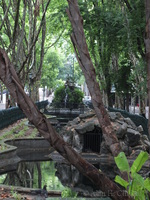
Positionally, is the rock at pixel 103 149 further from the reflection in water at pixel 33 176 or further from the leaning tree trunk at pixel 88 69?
the leaning tree trunk at pixel 88 69

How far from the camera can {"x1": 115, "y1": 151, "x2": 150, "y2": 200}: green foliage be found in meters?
4.07

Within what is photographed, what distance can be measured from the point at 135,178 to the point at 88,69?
150 cm

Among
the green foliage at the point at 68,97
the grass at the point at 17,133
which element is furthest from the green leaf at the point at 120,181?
the green foliage at the point at 68,97

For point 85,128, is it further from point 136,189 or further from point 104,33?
point 136,189

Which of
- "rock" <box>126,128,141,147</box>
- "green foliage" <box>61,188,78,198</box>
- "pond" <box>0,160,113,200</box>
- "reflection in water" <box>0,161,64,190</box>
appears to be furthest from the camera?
"rock" <box>126,128,141,147</box>

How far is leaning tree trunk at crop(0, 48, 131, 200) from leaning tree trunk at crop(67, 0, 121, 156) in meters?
0.50

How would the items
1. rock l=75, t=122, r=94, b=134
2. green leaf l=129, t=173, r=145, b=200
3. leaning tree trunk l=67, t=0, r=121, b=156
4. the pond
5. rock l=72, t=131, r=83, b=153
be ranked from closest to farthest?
green leaf l=129, t=173, r=145, b=200 → leaning tree trunk l=67, t=0, r=121, b=156 → the pond → rock l=75, t=122, r=94, b=134 → rock l=72, t=131, r=83, b=153

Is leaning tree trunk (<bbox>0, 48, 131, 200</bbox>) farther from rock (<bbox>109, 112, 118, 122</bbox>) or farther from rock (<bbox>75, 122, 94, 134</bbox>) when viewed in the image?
rock (<bbox>109, 112, 118, 122</bbox>)

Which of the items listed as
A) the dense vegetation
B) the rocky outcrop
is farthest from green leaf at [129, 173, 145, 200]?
the rocky outcrop

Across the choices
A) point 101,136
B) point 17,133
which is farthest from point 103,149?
point 17,133

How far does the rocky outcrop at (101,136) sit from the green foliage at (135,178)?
Answer: 1216 centimetres

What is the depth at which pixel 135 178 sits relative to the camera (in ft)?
13.4

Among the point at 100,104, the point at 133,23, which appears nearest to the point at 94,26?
the point at 133,23

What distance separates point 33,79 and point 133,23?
12.7 metres
